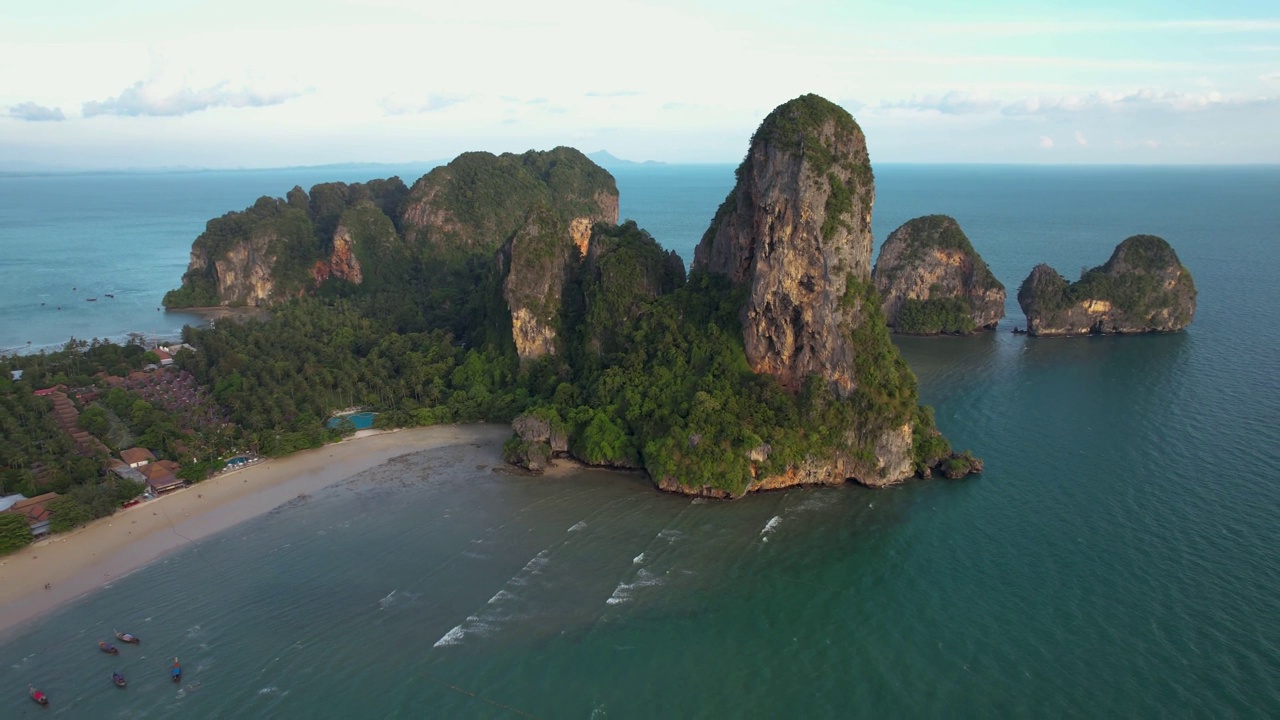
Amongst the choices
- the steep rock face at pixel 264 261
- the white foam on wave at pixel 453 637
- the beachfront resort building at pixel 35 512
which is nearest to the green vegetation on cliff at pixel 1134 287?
the white foam on wave at pixel 453 637

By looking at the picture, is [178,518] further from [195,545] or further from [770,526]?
[770,526]

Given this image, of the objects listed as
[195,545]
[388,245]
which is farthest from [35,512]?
[388,245]

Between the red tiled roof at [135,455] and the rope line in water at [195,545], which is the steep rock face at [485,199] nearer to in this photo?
the red tiled roof at [135,455]

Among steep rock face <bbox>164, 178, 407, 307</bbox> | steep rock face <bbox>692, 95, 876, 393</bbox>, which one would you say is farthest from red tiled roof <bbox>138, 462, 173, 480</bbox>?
steep rock face <bbox>164, 178, 407, 307</bbox>

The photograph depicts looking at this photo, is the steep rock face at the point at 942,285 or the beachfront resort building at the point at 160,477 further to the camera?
the steep rock face at the point at 942,285

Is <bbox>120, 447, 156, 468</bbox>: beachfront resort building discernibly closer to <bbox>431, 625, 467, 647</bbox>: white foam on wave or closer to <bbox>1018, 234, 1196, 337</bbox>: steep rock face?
<bbox>431, 625, 467, 647</bbox>: white foam on wave
